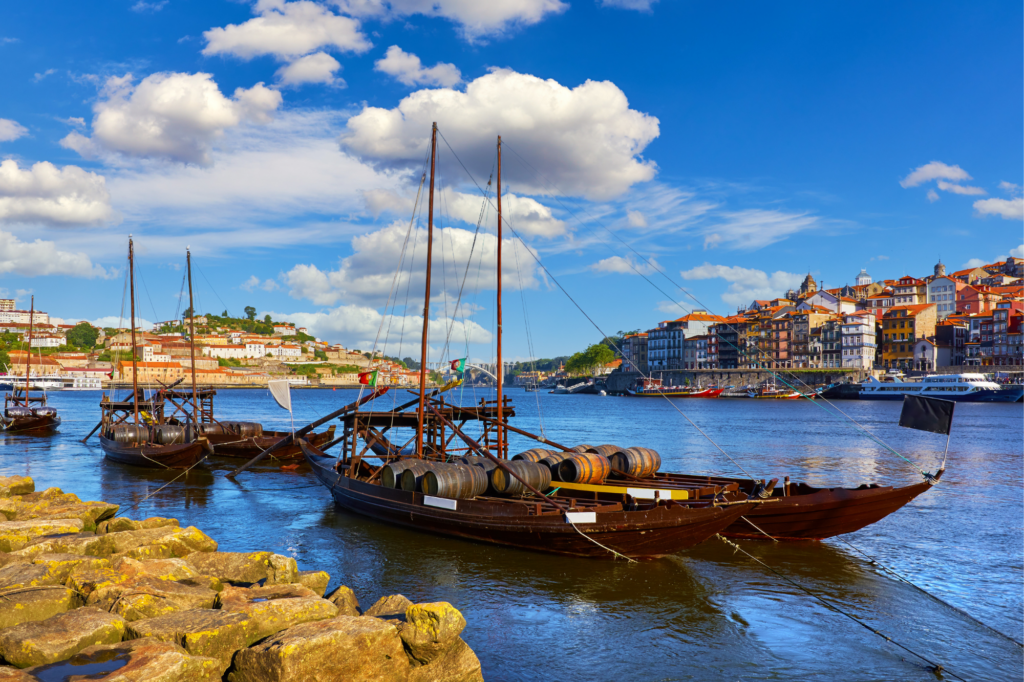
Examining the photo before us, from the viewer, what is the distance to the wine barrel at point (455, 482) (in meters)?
18.0

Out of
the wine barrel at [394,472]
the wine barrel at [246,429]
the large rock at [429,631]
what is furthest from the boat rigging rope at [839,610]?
the wine barrel at [246,429]

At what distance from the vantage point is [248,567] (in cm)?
1269

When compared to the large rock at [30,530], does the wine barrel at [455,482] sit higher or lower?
higher

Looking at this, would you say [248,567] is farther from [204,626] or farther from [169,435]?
[169,435]

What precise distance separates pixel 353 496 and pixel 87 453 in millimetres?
30627

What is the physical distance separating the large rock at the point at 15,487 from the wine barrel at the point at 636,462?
18.6 metres

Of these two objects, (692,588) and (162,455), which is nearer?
(692,588)

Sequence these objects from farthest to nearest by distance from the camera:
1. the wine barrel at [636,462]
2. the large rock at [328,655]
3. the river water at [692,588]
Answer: the wine barrel at [636,462], the river water at [692,588], the large rock at [328,655]

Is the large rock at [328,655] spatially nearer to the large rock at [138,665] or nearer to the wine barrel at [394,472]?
the large rock at [138,665]

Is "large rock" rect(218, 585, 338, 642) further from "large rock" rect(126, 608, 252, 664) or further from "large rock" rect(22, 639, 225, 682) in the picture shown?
"large rock" rect(22, 639, 225, 682)

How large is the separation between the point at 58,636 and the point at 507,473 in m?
11.4

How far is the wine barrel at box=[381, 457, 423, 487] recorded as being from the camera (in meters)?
19.6

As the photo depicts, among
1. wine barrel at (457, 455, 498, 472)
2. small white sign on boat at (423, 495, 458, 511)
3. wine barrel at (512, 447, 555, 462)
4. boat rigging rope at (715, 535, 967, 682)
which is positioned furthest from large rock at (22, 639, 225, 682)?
wine barrel at (512, 447, 555, 462)

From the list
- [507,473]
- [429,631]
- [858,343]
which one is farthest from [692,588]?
[858,343]
